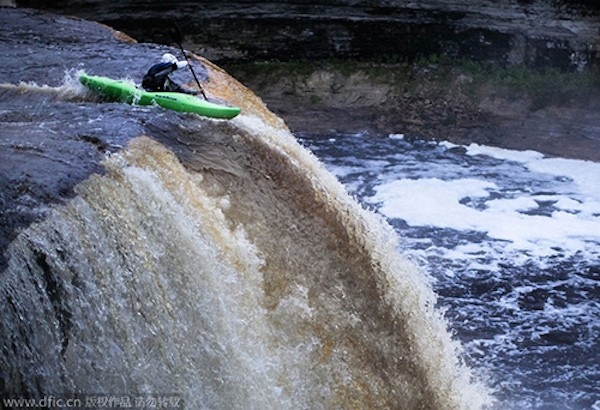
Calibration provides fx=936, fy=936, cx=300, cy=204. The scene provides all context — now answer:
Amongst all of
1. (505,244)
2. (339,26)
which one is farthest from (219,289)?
(339,26)

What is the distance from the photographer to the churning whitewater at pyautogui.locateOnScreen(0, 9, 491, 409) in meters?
3.54

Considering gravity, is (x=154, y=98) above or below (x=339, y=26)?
above

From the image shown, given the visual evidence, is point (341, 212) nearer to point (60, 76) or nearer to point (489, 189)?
point (60, 76)

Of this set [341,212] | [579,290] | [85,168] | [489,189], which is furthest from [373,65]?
[85,168]

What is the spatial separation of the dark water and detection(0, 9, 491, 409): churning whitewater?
684 millimetres

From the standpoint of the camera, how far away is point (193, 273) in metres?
4.11

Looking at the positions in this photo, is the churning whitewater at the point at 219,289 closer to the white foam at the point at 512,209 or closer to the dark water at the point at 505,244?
the dark water at the point at 505,244

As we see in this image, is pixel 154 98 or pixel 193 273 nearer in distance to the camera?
pixel 193 273

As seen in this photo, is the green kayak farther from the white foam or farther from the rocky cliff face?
the rocky cliff face

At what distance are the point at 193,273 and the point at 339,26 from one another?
9.65m

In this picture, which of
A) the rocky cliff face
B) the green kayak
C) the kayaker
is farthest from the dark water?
the kayaker

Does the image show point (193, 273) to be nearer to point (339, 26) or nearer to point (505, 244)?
point (505, 244)

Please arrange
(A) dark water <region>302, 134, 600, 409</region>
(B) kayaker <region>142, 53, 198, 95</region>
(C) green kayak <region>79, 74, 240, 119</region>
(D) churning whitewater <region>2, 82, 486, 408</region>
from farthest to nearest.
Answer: (A) dark water <region>302, 134, 600, 409</region> → (B) kayaker <region>142, 53, 198, 95</region> → (C) green kayak <region>79, 74, 240, 119</region> → (D) churning whitewater <region>2, 82, 486, 408</region>

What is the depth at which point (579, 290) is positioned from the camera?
7207mm
